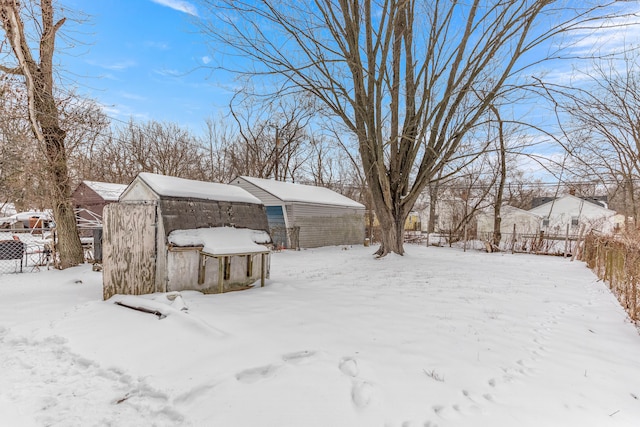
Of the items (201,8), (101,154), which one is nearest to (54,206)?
(201,8)

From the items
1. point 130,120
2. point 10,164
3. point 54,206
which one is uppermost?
point 130,120

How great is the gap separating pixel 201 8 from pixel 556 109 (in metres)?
8.47

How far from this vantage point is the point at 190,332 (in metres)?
3.58

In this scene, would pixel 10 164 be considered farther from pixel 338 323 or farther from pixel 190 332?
pixel 338 323

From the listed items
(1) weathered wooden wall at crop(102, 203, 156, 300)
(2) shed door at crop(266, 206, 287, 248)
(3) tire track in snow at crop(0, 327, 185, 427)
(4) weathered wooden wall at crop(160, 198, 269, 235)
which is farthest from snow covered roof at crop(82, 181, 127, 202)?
(3) tire track in snow at crop(0, 327, 185, 427)

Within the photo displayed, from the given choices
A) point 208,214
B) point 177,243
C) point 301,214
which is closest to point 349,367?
point 177,243

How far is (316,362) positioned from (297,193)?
1349 centimetres

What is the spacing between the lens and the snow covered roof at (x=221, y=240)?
5.21m

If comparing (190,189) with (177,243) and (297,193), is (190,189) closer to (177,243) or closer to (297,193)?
(177,243)

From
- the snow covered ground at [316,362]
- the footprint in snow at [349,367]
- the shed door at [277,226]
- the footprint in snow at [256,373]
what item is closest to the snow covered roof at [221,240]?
the snow covered ground at [316,362]

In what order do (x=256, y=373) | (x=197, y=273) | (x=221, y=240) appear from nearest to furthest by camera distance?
(x=256, y=373) < (x=197, y=273) < (x=221, y=240)

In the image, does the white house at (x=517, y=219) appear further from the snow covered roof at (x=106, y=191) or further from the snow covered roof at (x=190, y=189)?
the snow covered roof at (x=106, y=191)

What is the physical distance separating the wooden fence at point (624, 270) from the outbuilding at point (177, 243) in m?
5.72

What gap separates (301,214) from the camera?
15266 mm
